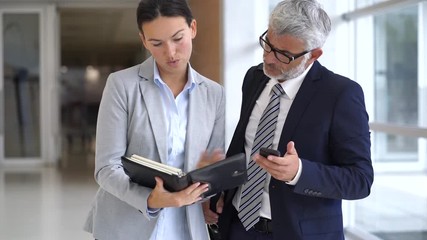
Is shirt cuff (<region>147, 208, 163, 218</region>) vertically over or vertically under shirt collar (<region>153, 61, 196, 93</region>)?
under

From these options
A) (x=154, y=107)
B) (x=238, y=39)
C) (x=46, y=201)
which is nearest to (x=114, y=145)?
(x=154, y=107)

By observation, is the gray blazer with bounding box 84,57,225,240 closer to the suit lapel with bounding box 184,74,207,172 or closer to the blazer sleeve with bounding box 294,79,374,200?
the suit lapel with bounding box 184,74,207,172

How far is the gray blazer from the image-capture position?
6.02 ft

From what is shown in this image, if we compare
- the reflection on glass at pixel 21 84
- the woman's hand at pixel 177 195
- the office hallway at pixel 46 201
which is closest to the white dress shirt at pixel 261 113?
the woman's hand at pixel 177 195

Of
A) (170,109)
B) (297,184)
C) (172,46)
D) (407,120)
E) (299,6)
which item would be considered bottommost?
(407,120)

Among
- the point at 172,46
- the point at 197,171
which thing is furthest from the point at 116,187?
the point at 172,46

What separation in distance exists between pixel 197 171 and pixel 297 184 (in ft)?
0.98

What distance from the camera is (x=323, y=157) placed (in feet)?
6.04

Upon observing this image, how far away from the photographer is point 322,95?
1.84 meters

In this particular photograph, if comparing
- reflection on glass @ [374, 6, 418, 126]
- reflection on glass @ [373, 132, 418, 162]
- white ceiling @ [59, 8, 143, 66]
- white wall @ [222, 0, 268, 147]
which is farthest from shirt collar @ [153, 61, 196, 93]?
white ceiling @ [59, 8, 143, 66]

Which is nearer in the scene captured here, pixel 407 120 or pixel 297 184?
pixel 297 184

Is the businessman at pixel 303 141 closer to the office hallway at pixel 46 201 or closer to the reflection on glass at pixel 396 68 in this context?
the office hallway at pixel 46 201

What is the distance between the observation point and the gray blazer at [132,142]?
6.02 feet

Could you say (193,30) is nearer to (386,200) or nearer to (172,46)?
(172,46)
